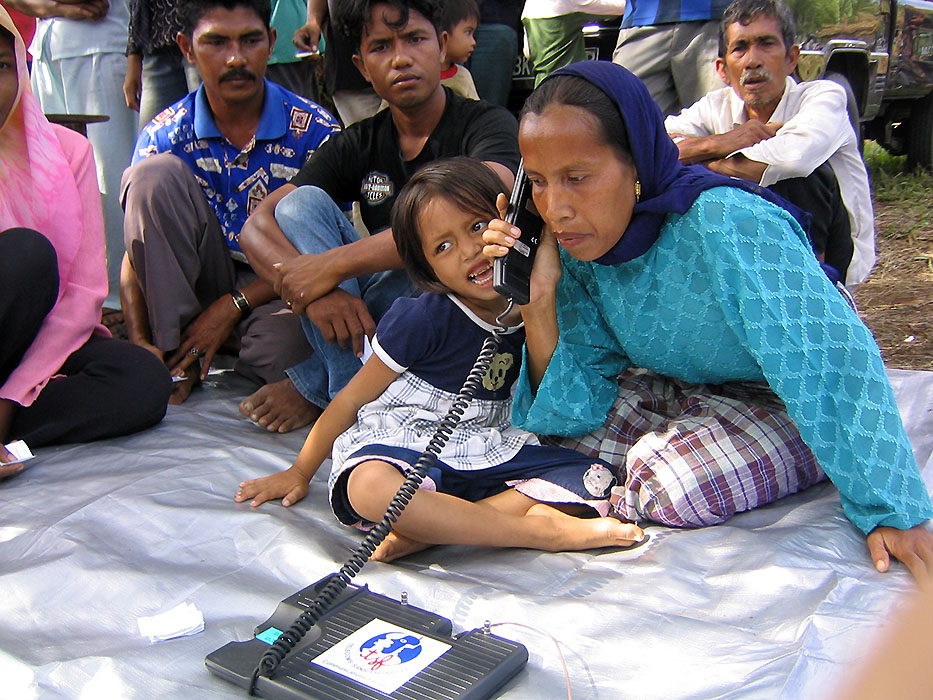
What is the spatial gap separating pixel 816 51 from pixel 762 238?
3244mm

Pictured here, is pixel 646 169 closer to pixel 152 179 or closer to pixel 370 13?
pixel 370 13

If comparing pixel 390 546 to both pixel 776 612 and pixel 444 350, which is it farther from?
pixel 776 612

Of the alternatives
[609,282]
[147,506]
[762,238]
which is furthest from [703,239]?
[147,506]

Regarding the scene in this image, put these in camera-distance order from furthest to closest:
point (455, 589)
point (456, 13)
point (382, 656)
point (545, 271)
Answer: point (456, 13) → point (545, 271) → point (455, 589) → point (382, 656)

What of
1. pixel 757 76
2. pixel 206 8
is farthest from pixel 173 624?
pixel 757 76

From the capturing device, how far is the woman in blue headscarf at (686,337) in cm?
193

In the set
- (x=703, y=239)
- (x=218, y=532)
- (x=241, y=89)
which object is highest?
(x=241, y=89)

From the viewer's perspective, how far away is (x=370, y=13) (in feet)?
9.70

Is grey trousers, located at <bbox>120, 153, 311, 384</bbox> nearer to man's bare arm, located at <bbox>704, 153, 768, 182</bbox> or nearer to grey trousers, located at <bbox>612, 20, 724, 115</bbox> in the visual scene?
man's bare arm, located at <bbox>704, 153, 768, 182</bbox>

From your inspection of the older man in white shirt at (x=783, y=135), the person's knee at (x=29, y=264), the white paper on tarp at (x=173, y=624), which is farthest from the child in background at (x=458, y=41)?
the white paper on tarp at (x=173, y=624)

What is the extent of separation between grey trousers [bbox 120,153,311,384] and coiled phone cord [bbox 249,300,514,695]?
1024mm

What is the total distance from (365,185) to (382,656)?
186 centimetres

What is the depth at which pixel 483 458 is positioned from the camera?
91.4 inches

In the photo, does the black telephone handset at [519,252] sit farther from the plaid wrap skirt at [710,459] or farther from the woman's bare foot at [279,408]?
the woman's bare foot at [279,408]
